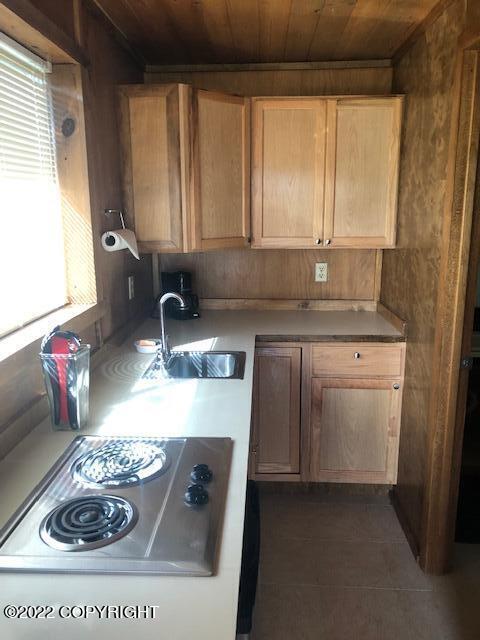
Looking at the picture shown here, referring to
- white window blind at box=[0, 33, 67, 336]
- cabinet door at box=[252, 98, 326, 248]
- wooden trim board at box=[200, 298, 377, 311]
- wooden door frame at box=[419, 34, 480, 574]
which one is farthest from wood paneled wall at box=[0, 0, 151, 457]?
wooden door frame at box=[419, 34, 480, 574]

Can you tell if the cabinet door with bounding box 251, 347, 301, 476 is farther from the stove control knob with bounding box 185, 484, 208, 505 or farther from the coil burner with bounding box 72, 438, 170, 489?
the stove control knob with bounding box 185, 484, 208, 505

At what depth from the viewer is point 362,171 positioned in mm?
2582

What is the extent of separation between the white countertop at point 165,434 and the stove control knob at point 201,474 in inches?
2.2

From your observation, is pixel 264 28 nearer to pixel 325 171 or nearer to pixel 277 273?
pixel 325 171

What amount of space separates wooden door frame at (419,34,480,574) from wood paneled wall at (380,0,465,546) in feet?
0.24

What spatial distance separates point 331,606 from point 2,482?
140 cm

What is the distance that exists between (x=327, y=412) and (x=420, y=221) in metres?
1.02

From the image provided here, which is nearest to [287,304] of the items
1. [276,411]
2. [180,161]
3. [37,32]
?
[276,411]

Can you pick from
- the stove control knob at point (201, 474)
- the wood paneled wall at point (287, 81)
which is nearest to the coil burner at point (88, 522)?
the stove control knob at point (201, 474)

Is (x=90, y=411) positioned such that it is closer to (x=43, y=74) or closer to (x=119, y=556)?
(x=119, y=556)

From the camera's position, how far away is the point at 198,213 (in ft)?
8.04

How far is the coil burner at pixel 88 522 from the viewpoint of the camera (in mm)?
958

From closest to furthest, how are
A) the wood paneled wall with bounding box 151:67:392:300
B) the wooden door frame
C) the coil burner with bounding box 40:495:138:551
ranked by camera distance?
the coil burner with bounding box 40:495:138:551, the wooden door frame, the wood paneled wall with bounding box 151:67:392:300

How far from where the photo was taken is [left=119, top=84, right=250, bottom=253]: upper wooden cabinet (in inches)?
90.9
